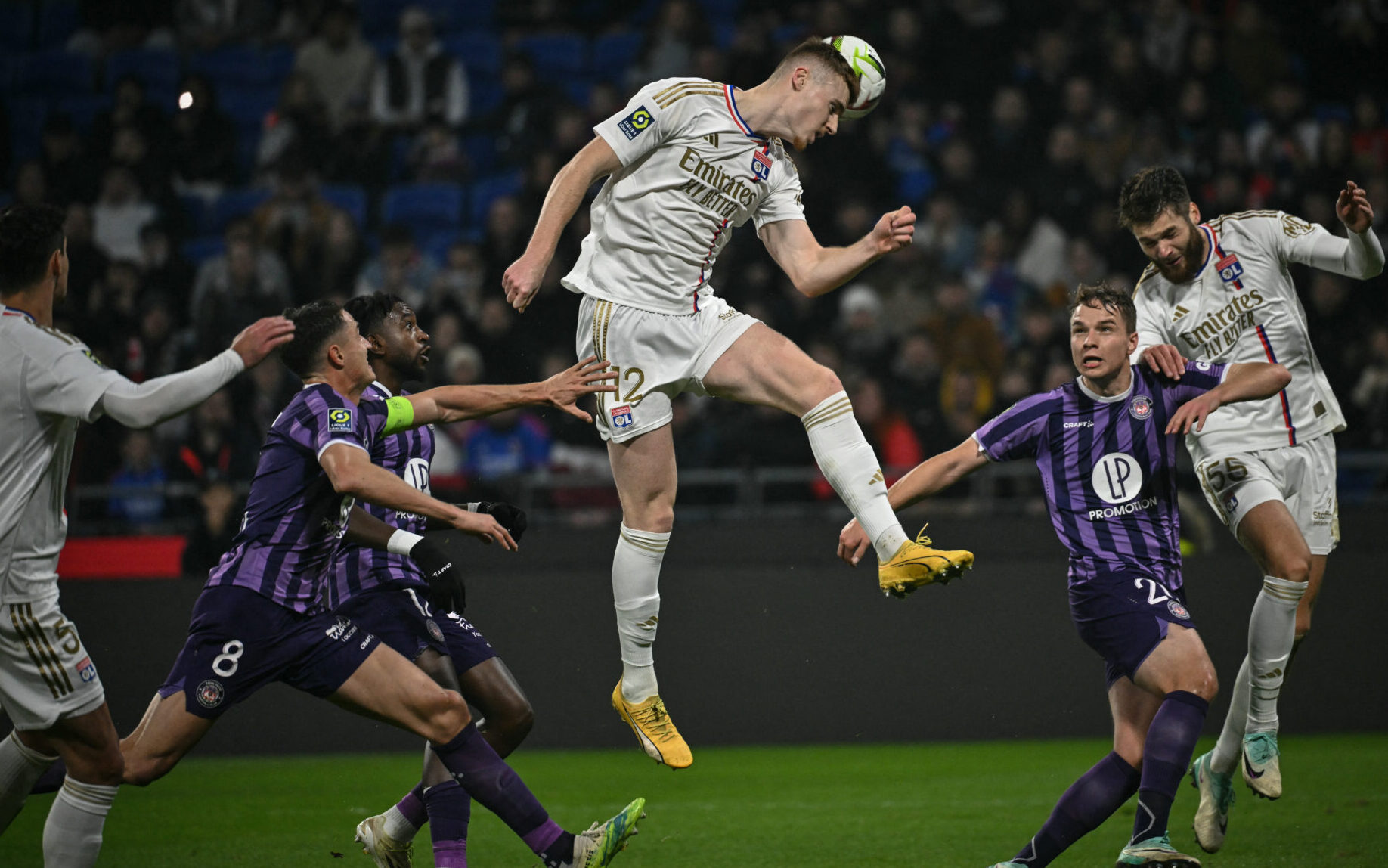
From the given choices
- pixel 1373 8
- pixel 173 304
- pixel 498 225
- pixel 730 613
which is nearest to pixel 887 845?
pixel 730 613

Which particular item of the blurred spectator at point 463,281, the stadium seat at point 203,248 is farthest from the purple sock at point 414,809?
the stadium seat at point 203,248

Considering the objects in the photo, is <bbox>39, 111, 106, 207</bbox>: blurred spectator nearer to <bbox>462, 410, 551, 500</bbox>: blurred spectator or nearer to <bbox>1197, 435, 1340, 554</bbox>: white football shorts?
→ <bbox>462, 410, 551, 500</bbox>: blurred spectator

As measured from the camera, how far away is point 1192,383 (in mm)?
5039

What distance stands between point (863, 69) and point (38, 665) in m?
3.33

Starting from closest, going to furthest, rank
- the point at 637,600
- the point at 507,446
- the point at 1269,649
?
the point at 637,600, the point at 1269,649, the point at 507,446

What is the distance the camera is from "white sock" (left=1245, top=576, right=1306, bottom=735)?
5578 millimetres

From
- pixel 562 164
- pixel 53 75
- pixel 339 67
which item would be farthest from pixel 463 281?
pixel 53 75

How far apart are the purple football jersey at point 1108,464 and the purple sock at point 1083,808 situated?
0.64 meters

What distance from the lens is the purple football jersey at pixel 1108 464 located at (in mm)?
4770

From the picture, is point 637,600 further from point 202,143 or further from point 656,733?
point 202,143

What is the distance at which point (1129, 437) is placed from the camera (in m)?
4.84

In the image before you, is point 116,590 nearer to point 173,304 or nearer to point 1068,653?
point 173,304

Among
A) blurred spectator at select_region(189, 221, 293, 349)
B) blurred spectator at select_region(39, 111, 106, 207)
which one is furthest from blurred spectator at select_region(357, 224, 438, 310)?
blurred spectator at select_region(39, 111, 106, 207)

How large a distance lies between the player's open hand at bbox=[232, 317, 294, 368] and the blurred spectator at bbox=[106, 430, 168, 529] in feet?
18.5
